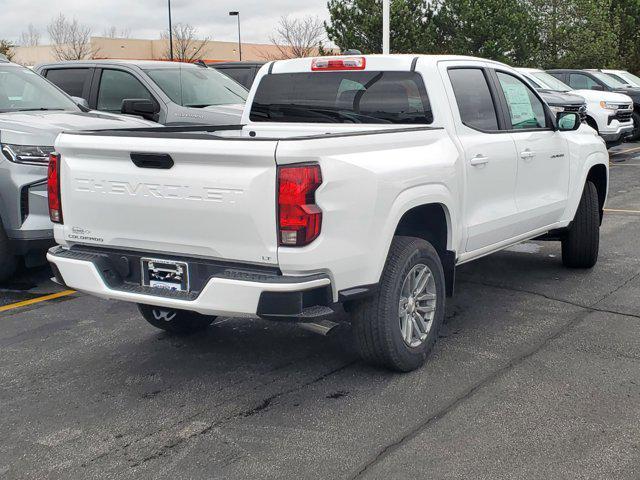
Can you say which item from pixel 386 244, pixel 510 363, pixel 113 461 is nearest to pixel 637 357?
pixel 510 363

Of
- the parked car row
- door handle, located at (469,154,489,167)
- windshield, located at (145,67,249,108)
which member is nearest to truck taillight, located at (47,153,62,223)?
door handle, located at (469,154,489,167)

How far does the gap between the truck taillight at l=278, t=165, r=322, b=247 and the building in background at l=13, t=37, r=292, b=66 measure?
207ft

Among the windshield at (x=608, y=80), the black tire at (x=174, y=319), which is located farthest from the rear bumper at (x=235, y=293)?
the windshield at (x=608, y=80)

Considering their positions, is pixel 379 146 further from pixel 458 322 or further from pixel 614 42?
pixel 614 42

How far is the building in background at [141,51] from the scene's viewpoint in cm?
6644

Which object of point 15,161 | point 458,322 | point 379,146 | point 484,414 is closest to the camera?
point 484,414

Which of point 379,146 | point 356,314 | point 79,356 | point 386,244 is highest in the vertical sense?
point 379,146

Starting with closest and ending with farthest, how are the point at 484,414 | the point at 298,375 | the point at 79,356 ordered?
1. the point at 484,414
2. the point at 298,375
3. the point at 79,356

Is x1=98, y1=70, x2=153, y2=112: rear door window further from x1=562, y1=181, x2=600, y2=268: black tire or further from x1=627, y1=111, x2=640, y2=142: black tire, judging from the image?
x1=627, y1=111, x2=640, y2=142: black tire

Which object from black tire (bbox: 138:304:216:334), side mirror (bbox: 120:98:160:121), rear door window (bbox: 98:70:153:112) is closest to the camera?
black tire (bbox: 138:304:216:334)

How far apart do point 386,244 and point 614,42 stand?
1269 inches

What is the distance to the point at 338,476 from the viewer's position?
11.6 ft

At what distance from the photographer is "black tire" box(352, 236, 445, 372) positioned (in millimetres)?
4457

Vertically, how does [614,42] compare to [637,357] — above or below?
above
